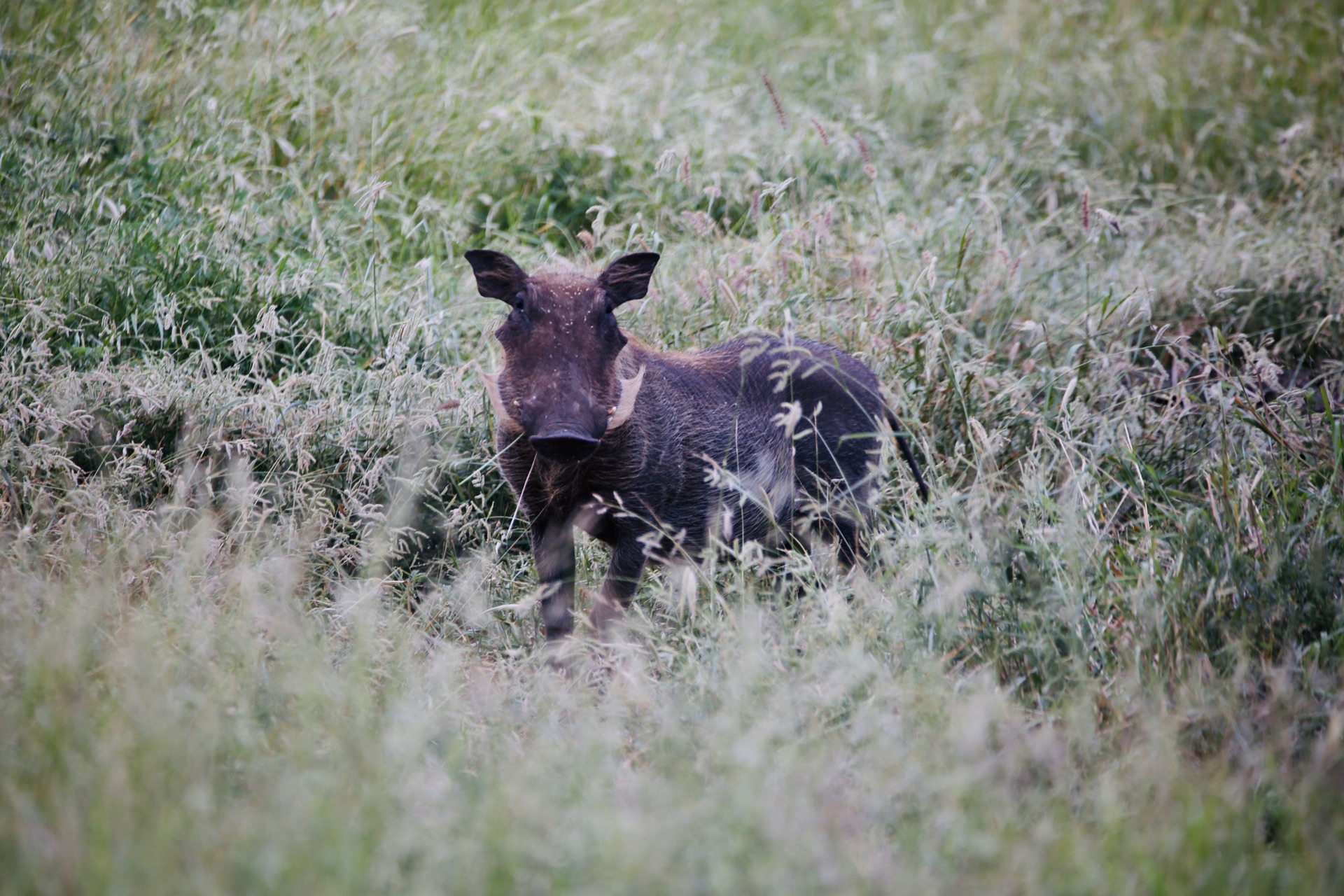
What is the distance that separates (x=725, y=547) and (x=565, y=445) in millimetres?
470

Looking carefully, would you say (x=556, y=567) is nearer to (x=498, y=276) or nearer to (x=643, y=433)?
(x=643, y=433)

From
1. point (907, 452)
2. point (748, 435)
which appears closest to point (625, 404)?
point (748, 435)

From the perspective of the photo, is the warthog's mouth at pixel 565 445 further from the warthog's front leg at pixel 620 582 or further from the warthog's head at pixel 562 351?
the warthog's front leg at pixel 620 582

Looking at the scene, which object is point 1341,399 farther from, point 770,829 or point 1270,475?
point 770,829

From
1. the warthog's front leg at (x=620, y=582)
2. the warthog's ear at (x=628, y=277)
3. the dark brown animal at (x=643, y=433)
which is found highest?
the warthog's ear at (x=628, y=277)

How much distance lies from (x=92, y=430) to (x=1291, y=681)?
3410mm

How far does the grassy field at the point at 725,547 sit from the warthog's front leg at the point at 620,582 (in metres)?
0.14

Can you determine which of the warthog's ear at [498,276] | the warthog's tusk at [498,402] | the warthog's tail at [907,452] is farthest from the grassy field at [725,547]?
the warthog's ear at [498,276]

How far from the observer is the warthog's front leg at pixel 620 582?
3096 millimetres

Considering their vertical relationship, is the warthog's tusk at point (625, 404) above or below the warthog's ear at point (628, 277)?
below

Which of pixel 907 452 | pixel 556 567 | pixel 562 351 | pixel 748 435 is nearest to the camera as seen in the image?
pixel 562 351

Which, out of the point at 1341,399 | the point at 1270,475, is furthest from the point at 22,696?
the point at 1341,399

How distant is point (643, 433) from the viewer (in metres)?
3.23

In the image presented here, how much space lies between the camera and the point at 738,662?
8.14ft
